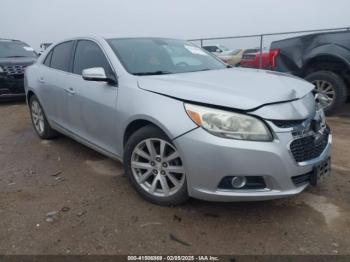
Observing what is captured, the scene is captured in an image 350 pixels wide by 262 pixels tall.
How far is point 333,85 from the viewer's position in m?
6.16

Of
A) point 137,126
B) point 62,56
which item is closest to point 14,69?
point 62,56

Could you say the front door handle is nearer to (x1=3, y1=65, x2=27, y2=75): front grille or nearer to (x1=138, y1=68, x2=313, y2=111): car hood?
(x1=138, y1=68, x2=313, y2=111): car hood

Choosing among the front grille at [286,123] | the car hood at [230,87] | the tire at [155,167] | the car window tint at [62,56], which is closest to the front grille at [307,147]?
the front grille at [286,123]

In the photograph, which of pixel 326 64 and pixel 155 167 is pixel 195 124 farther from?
pixel 326 64

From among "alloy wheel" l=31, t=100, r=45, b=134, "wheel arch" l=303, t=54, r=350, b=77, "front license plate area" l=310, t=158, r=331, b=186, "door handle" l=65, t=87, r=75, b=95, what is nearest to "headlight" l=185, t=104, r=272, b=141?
"front license plate area" l=310, t=158, r=331, b=186

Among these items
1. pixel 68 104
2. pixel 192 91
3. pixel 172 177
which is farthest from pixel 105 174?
pixel 192 91

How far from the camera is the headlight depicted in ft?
8.48

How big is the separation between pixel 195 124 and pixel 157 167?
2.07ft

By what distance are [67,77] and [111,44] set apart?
824 millimetres

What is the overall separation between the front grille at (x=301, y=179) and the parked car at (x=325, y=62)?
3900 millimetres

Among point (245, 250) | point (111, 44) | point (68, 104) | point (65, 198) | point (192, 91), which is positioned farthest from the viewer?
point (68, 104)

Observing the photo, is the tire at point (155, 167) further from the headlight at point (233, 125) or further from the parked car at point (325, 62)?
the parked car at point (325, 62)

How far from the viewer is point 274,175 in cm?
260

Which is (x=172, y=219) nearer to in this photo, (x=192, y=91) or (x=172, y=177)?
(x=172, y=177)
